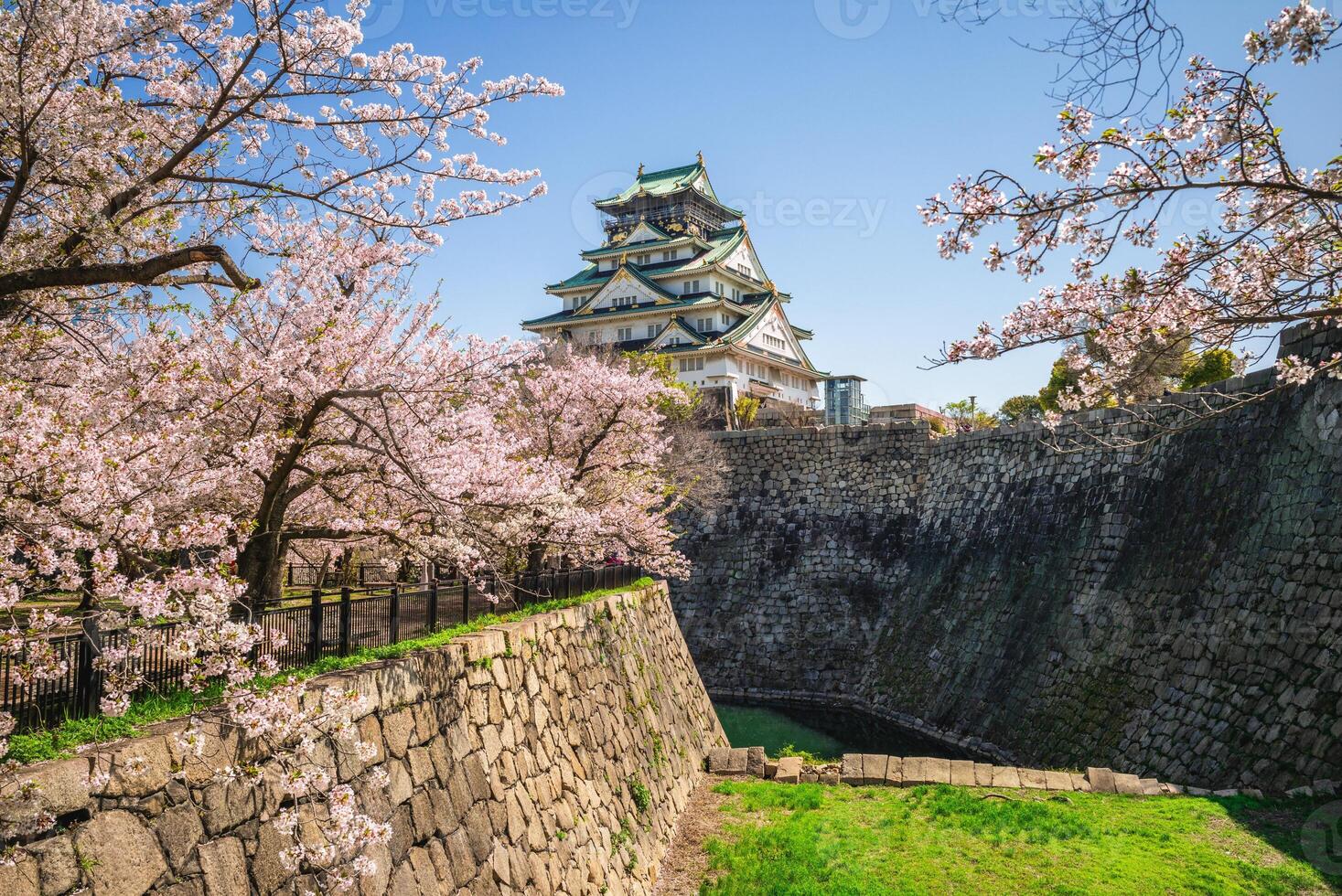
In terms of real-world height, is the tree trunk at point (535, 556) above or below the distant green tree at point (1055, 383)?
below

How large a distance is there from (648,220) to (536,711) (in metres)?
39.9

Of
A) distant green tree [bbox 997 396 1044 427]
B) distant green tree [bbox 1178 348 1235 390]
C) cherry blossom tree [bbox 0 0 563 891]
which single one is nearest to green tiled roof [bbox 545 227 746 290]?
distant green tree [bbox 997 396 1044 427]

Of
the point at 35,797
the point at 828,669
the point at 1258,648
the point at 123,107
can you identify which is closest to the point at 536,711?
the point at 35,797

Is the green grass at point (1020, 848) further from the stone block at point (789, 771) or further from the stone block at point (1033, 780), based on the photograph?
the stone block at point (789, 771)

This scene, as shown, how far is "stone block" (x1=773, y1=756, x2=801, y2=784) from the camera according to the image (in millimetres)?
12566

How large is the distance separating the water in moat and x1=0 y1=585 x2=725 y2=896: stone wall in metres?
6.00

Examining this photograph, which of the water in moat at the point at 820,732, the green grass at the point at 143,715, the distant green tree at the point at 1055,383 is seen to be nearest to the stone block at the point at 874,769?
the water in moat at the point at 820,732

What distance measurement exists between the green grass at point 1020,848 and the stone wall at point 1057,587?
137 cm

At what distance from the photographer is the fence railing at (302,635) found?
3.89m

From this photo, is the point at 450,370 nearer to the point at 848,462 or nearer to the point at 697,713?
the point at 697,713

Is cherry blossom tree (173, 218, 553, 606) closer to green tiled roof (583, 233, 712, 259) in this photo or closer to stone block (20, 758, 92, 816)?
stone block (20, 758, 92, 816)

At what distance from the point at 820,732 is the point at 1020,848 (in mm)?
10274

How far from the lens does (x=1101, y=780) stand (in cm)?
1079

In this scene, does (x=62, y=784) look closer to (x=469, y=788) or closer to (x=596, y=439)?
(x=469, y=788)
